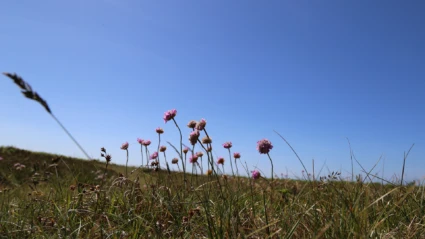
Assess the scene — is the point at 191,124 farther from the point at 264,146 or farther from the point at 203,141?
the point at 264,146

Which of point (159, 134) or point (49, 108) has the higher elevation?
point (159, 134)

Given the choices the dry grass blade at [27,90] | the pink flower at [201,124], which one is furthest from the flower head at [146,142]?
the dry grass blade at [27,90]

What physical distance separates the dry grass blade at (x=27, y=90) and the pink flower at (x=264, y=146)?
69.8 inches

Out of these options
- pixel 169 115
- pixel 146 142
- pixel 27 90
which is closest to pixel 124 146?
pixel 146 142

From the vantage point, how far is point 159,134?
372 centimetres

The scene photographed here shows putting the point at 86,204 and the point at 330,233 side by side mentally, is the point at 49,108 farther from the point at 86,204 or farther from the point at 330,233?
the point at 86,204

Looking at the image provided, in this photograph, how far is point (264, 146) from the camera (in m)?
2.51

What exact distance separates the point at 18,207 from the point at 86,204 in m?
0.87

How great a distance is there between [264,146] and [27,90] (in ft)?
6.06

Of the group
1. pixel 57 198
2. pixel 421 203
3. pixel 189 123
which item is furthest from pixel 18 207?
pixel 421 203

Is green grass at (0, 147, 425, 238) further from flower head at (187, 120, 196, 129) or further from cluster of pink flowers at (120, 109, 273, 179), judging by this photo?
flower head at (187, 120, 196, 129)

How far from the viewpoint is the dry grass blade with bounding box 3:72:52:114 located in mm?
1045

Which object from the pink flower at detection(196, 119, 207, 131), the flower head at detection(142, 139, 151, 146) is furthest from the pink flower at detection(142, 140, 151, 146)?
the pink flower at detection(196, 119, 207, 131)

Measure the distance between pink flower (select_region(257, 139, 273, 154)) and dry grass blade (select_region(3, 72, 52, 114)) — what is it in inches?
69.8
